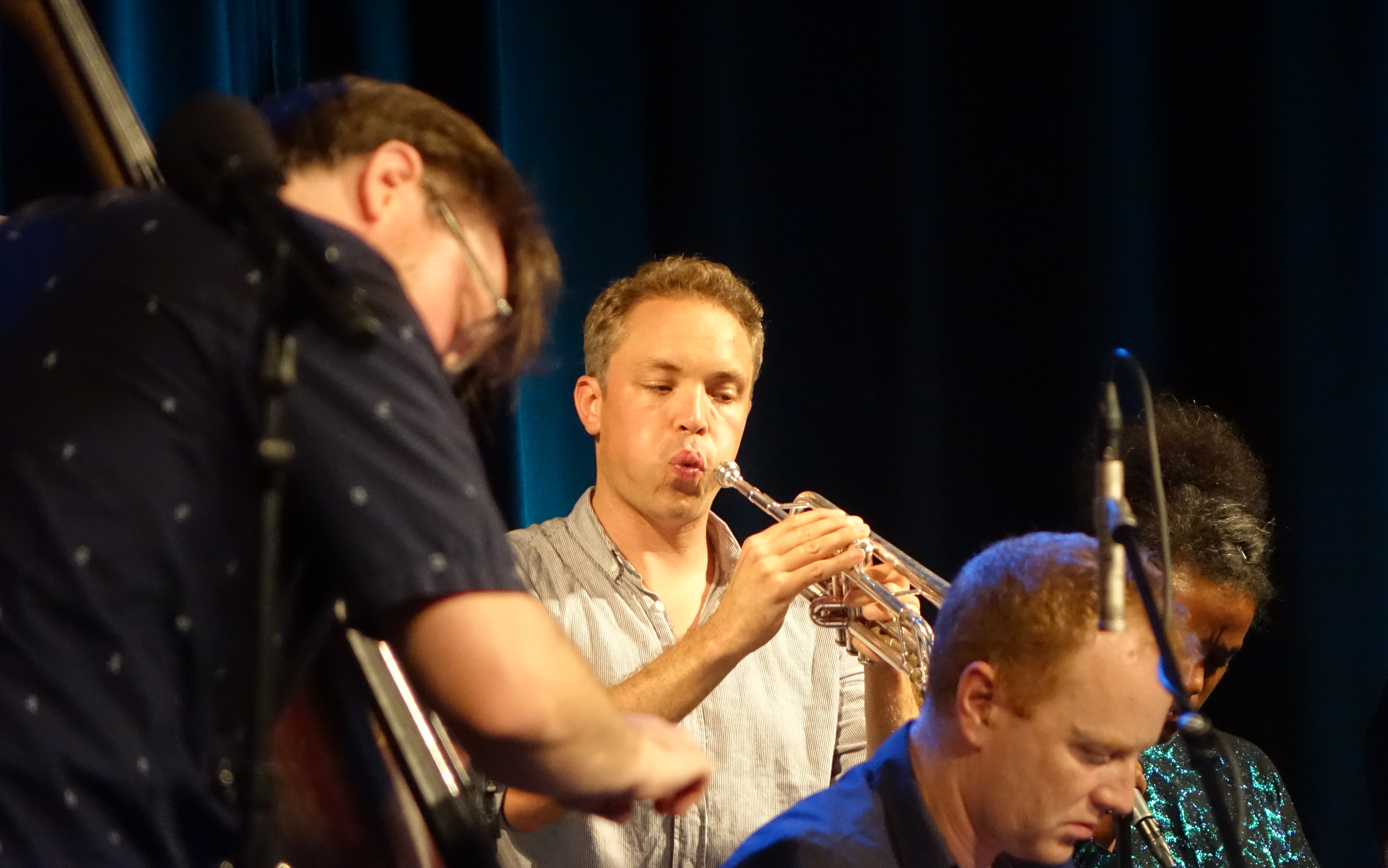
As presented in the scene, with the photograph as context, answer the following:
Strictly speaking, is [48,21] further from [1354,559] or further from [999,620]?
[1354,559]

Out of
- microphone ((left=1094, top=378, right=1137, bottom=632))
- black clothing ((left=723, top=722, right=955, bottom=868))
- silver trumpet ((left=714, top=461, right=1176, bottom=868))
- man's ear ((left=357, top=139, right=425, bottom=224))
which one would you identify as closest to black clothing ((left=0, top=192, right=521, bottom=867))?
man's ear ((left=357, top=139, right=425, bottom=224))

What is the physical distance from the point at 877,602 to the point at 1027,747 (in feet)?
2.24

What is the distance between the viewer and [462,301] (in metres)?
1.28

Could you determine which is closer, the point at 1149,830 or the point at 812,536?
the point at 1149,830

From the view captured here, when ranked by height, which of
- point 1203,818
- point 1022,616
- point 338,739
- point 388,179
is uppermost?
point 388,179

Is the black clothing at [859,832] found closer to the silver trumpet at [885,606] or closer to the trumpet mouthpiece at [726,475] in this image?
the silver trumpet at [885,606]

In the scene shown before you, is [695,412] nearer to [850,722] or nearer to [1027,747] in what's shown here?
[850,722]

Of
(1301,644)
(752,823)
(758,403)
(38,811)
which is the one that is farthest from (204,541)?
(1301,644)

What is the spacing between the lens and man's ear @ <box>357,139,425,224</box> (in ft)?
4.13

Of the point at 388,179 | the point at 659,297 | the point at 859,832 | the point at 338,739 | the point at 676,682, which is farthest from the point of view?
the point at 659,297

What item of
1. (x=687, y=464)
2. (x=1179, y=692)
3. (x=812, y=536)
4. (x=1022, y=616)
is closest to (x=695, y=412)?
(x=687, y=464)

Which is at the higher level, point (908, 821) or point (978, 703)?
point (978, 703)

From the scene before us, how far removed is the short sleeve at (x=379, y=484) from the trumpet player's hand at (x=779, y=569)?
1310 mm

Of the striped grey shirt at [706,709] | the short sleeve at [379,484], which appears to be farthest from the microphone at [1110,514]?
the striped grey shirt at [706,709]
